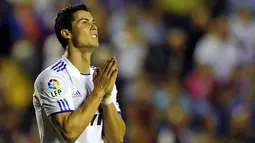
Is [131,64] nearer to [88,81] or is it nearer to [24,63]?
[24,63]

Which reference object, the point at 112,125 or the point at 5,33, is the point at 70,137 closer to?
the point at 112,125

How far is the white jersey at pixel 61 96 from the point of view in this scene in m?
5.30

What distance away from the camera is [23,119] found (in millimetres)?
10570

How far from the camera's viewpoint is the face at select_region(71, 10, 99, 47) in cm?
555

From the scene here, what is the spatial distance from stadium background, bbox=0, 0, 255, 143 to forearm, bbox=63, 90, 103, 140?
485 cm

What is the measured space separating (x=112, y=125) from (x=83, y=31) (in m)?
0.74

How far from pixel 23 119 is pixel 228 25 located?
378cm

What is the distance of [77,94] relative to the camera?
17.9 feet

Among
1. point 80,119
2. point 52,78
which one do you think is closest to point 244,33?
point 52,78

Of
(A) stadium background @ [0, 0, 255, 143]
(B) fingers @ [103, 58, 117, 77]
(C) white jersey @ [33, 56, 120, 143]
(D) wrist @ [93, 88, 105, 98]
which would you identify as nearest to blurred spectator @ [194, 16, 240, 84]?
(A) stadium background @ [0, 0, 255, 143]

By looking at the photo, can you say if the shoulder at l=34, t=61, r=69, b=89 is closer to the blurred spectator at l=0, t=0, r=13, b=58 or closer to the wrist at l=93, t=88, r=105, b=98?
the wrist at l=93, t=88, r=105, b=98

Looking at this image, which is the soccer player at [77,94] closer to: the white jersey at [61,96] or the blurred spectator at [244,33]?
the white jersey at [61,96]

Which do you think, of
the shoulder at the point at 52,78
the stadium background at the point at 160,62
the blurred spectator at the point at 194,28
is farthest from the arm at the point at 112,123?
the blurred spectator at the point at 194,28

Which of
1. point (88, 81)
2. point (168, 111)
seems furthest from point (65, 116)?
point (168, 111)
